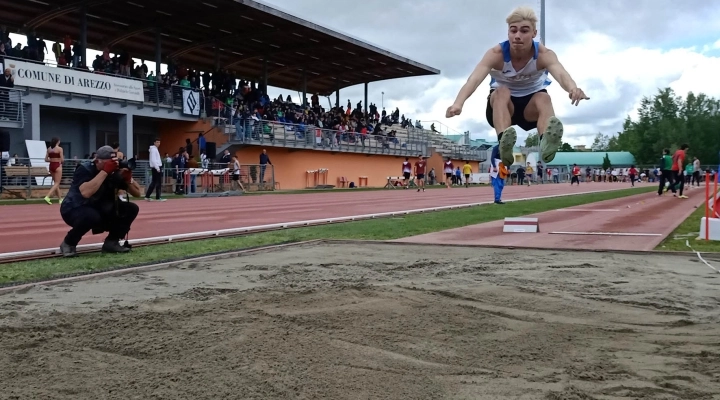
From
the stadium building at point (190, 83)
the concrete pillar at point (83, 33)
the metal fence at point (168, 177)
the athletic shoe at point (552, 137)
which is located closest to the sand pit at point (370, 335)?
the athletic shoe at point (552, 137)

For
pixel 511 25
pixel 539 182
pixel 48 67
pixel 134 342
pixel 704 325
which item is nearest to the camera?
pixel 134 342

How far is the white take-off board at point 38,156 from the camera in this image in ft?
70.1

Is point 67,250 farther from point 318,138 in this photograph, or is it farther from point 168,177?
point 318,138

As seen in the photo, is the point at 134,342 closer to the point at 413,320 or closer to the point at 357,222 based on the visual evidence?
the point at 413,320

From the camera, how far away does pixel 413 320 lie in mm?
4078

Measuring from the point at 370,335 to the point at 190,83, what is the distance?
3038 cm

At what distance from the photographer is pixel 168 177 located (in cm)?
2583

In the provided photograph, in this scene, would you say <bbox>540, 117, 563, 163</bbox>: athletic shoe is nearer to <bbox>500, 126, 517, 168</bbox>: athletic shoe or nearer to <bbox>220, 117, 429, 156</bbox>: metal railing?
<bbox>500, 126, 517, 168</bbox>: athletic shoe

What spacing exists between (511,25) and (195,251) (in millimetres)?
5179

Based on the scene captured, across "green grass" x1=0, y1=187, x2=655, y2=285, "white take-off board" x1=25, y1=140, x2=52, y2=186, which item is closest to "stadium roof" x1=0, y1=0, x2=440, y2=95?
"white take-off board" x1=25, y1=140, x2=52, y2=186

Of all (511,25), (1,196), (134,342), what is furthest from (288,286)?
(1,196)

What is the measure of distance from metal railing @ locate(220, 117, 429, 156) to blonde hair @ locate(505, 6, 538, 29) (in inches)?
979

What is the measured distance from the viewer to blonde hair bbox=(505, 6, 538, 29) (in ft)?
28.4

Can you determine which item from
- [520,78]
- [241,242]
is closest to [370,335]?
[241,242]
